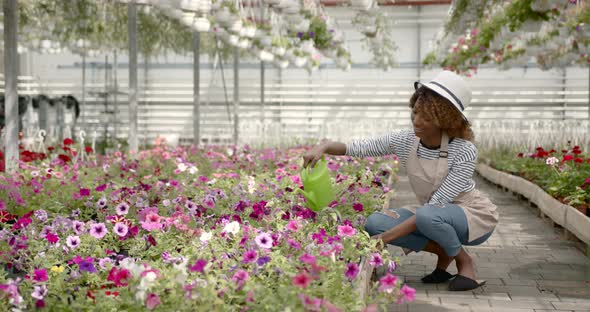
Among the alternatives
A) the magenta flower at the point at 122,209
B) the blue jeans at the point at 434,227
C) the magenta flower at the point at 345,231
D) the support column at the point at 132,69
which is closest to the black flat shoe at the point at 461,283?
the blue jeans at the point at 434,227

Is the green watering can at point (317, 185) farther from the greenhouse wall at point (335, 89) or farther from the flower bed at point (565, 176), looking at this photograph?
the greenhouse wall at point (335, 89)

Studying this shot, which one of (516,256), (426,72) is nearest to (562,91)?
(426,72)

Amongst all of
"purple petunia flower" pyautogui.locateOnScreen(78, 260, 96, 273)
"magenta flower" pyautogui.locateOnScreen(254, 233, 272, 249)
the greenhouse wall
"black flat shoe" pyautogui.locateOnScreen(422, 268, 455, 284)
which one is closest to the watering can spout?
"black flat shoe" pyautogui.locateOnScreen(422, 268, 455, 284)

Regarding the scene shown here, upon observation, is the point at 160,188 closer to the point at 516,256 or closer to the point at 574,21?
the point at 516,256

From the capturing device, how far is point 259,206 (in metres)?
3.12

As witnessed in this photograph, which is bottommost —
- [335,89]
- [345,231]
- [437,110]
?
[345,231]

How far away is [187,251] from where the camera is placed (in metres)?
2.54

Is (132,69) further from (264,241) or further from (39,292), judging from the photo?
(39,292)

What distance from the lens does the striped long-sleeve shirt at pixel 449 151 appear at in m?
3.23

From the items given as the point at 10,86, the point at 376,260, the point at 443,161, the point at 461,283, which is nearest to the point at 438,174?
the point at 443,161

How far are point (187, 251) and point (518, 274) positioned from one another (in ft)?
6.36

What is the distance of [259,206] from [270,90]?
13.4 meters

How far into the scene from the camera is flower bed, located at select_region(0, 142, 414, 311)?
1.94 m

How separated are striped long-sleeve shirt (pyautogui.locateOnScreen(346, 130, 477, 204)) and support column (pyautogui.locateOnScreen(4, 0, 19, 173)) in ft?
9.59
